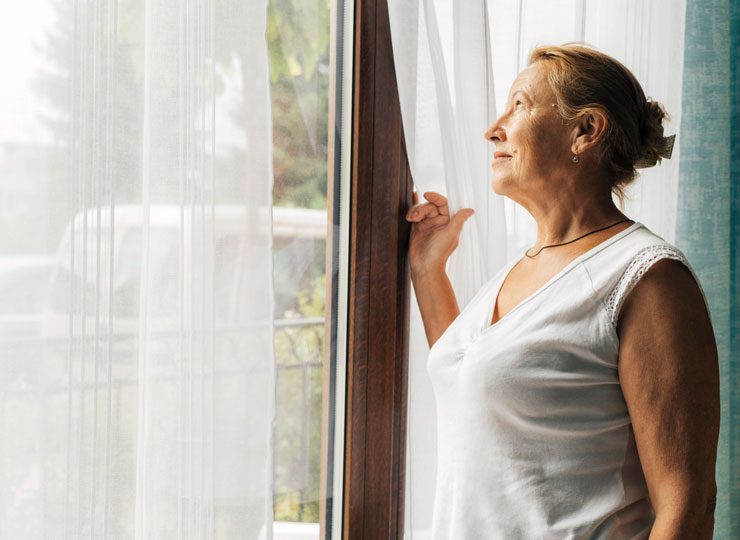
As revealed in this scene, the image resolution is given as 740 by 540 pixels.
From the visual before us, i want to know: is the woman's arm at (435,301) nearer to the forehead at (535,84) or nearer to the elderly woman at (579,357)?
the elderly woman at (579,357)

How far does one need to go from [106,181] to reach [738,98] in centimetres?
166

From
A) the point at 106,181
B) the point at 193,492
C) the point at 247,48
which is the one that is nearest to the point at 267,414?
the point at 193,492

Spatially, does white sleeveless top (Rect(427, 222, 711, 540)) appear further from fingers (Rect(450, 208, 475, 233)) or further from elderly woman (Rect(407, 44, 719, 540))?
fingers (Rect(450, 208, 475, 233))

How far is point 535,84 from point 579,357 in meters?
0.46

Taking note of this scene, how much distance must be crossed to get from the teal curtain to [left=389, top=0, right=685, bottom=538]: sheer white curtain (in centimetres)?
45

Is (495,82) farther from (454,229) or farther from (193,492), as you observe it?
(193,492)

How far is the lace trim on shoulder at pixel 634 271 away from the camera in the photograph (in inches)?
43.1

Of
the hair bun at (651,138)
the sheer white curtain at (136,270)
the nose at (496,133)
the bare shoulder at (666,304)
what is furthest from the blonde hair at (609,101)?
the sheer white curtain at (136,270)

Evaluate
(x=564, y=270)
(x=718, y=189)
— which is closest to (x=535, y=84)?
(x=564, y=270)

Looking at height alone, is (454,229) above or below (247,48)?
below

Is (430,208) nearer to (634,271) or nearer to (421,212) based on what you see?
(421,212)

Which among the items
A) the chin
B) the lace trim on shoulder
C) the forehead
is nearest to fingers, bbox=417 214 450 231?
the chin

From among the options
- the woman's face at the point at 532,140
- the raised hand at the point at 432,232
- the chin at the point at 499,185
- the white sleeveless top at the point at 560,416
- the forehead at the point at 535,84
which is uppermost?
the forehead at the point at 535,84

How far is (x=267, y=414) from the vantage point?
111 centimetres
